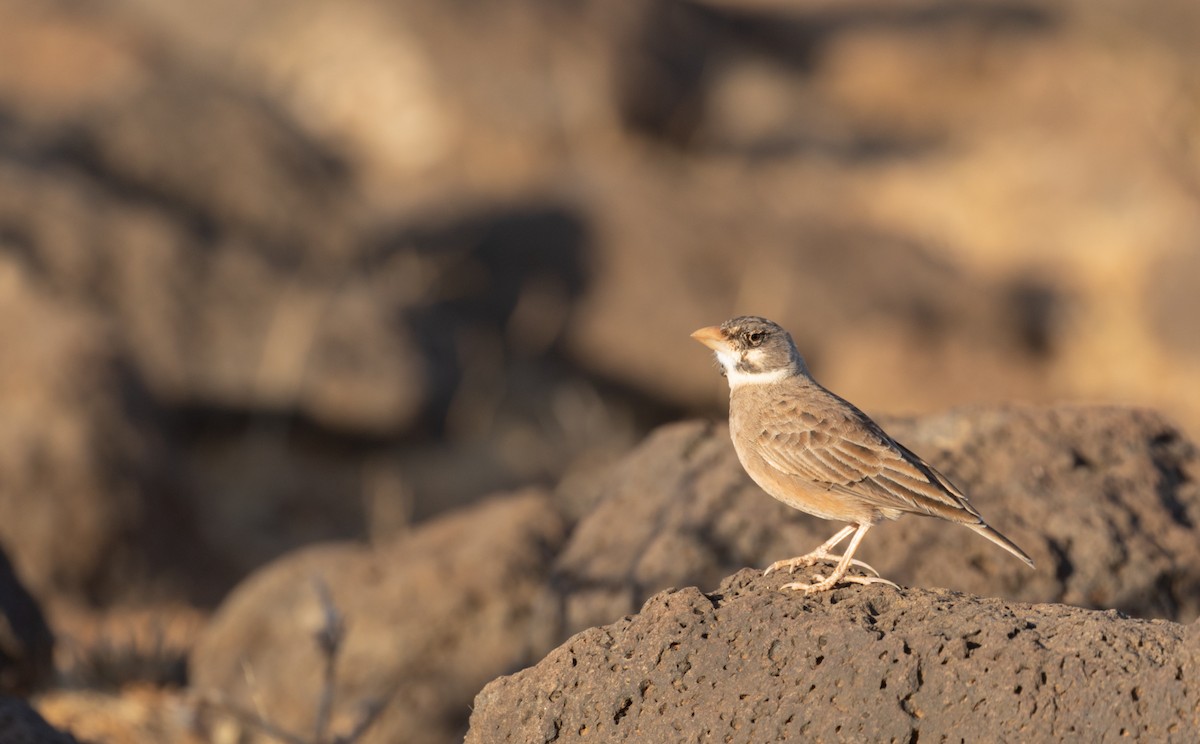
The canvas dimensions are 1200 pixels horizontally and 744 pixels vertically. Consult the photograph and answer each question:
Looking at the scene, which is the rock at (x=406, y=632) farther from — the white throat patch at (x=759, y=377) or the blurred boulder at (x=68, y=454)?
the blurred boulder at (x=68, y=454)

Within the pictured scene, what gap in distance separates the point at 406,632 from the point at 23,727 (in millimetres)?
2420

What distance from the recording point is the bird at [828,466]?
15.7ft

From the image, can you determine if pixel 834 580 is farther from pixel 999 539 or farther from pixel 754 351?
pixel 754 351

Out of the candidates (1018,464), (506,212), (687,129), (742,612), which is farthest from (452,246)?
(742,612)

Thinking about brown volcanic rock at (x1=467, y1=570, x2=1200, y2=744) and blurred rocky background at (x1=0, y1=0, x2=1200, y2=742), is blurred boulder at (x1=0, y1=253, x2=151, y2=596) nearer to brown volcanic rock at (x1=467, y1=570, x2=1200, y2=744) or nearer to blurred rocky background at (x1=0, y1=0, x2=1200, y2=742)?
blurred rocky background at (x1=0, y1=0, x2=1200, y2=742)

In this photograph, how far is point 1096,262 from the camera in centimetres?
1828

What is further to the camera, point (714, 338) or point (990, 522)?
point (990, 522)

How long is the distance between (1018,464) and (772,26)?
21.0 m

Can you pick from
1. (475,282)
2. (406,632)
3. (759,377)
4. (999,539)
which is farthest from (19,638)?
(475,282)

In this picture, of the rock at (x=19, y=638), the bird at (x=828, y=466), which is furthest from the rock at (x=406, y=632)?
the bird at (x=828, y=466)

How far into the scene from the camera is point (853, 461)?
16.4ft

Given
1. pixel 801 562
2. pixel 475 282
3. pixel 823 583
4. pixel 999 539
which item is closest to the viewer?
pixel 823 583

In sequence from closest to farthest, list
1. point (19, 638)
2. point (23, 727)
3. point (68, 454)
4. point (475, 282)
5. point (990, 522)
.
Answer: point (23, 727) < point (990, 522) < point (19, 638) < point (68, 454) < point (475, 282)

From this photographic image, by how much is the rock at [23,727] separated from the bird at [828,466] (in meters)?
2.93
